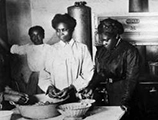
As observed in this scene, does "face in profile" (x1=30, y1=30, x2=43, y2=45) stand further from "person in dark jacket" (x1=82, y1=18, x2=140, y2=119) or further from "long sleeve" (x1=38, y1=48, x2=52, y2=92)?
"person in dark jacket" (x1=82, y1=18, x2=140, y2=119)

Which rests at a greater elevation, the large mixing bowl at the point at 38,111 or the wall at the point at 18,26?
the wall at the point at 18,26

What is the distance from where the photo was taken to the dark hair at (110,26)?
1727mm

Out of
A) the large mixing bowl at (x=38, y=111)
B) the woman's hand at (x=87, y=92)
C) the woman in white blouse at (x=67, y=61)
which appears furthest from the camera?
the woman in white blouse at (x=67, y=61)

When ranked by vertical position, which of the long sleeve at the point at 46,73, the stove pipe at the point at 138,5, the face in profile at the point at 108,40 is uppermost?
the stove pipe at the point at 138,5

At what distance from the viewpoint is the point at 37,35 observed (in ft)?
5.91

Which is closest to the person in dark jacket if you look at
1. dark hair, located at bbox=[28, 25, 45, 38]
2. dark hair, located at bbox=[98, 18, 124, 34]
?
dark hair, located at bbox=[98, 18, 124, 34]

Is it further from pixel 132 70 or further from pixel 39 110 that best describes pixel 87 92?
pixel 39 110

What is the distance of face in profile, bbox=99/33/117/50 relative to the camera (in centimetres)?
174

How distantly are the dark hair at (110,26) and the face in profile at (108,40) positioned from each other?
3cm

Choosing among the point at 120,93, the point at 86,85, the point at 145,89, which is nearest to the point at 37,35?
the point at 86,85

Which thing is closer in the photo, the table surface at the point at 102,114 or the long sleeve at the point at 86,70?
the table surface at the point at 102,114

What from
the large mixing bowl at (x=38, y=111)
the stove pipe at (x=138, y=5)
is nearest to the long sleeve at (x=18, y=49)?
the large mixing bowl at (x=38, y=111)

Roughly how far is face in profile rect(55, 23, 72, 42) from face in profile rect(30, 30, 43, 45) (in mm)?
136

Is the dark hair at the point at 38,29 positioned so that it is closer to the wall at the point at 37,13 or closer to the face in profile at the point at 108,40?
the wall at the point at 37,13
